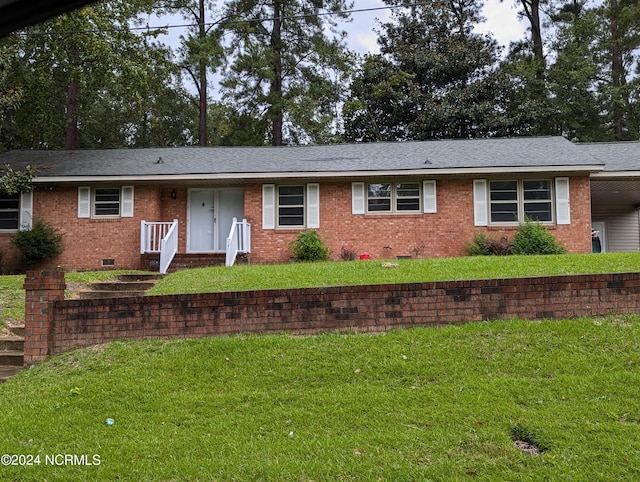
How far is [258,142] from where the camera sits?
2770cm

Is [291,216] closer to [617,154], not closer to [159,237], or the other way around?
[159,237]

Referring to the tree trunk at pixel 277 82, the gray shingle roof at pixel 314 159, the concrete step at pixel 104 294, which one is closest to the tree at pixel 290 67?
the tree trunk at pixel 277 82

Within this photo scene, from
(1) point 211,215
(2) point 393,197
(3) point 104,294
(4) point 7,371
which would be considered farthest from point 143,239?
(4) point 7,371

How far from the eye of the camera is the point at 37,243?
13945 mm

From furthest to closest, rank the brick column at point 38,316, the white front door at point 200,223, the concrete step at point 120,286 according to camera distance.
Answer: the white front door at point 200,223, the concrete step at point 120,286, the brick column at point 38,316

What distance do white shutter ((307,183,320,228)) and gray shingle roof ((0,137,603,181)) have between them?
22.8 inches

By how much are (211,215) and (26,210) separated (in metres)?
5.28

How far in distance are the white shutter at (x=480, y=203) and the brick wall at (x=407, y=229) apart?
12 centimetres

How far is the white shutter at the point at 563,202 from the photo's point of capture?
45.6ft

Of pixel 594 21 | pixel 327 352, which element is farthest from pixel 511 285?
pixel 594 21

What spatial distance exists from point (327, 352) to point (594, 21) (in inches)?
1120

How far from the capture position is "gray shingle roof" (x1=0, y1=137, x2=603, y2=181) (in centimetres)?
1425

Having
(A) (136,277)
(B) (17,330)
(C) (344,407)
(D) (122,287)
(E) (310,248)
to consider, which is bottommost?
(C) (344,407)

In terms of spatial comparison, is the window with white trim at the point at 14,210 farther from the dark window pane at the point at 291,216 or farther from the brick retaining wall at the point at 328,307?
the brick retaining wall at the point at 328,307
